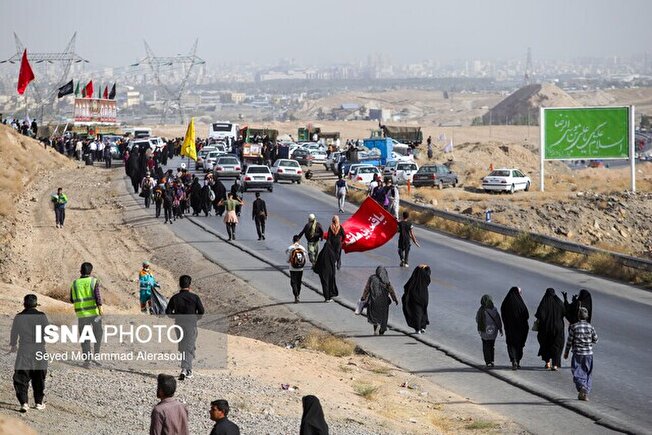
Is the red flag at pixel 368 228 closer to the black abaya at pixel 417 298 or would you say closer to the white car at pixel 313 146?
the black abaya at pixel 417 298

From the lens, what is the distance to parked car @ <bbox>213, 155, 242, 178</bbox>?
2182 inches

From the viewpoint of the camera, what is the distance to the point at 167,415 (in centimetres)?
988

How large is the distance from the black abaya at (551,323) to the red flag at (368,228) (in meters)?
7.81

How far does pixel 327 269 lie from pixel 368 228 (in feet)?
7.79

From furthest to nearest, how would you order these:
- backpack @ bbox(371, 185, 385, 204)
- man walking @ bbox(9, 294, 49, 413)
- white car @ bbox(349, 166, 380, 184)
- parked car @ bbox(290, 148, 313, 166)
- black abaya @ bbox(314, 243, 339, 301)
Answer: parked car @ bbox(290, 148, 313, 166) < white car @ bbox(349, 166, 380, 184) < backpack @ bbox(371, 185, 385, 204) < black abaya @ bbox(314, 243, 339, 301) < man walking @ bbox(9, 294, 49, 413)

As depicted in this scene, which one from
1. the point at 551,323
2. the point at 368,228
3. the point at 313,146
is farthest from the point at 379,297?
the point at 313,146

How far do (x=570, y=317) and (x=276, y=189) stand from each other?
118ft

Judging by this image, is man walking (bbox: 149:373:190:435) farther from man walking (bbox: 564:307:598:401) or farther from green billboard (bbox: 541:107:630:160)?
green billboard (bbox: 541:107:630:160)

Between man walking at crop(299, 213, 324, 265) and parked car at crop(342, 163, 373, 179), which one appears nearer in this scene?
man walking at crop(299, 213, 324, 265)

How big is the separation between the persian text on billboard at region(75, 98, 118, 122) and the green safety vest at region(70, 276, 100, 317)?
251 ft

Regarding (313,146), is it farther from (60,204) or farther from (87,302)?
(87,302)

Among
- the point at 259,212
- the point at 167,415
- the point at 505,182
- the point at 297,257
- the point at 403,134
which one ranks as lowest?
the point at 403,134

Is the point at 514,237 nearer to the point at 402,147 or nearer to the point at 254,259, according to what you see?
the point at 254,259

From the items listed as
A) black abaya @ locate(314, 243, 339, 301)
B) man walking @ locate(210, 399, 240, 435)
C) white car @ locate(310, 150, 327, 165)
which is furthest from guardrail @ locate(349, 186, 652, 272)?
white car @ locate(310, 150, 327, 165)
